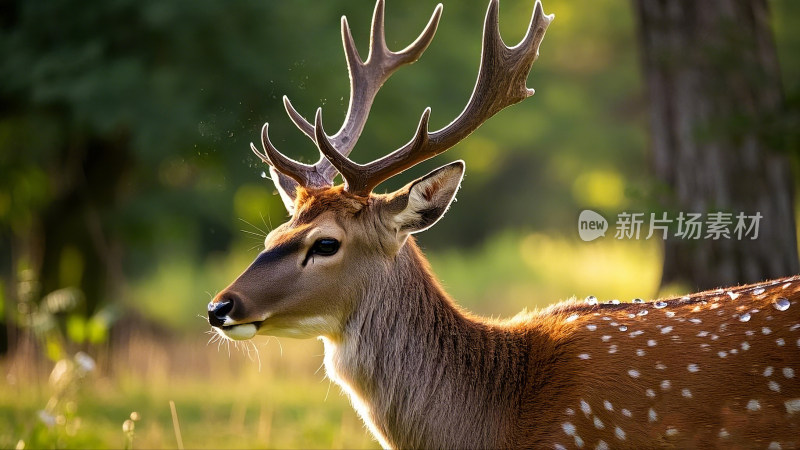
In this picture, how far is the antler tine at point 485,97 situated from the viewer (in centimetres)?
503

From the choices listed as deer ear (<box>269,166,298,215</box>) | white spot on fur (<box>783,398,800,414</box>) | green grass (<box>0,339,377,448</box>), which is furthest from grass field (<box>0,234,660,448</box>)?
white spot on fur (<box>783,398,800,414</box>)

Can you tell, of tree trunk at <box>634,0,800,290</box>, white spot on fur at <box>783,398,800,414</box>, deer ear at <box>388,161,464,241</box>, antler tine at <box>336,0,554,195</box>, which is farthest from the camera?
Answer: tree trunk at <box>634,0,800,290</box>

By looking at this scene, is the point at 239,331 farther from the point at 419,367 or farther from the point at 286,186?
the point at 286,186

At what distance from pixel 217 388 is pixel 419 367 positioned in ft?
21.0

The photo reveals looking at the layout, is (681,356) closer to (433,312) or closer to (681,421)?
(681,421)

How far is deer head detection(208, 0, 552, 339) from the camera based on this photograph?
4.77m

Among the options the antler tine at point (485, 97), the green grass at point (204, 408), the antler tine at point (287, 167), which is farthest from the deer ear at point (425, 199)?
the green grass at point (204, 408)

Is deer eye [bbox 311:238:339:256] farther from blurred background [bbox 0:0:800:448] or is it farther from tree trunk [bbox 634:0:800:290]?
tree trunk [bbox 634:0:800:290]

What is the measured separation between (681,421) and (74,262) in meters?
10.5

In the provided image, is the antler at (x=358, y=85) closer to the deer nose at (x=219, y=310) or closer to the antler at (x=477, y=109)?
the antler at (x=477, y=109)

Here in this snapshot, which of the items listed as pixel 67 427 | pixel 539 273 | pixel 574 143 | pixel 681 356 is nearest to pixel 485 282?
pixel 539 273

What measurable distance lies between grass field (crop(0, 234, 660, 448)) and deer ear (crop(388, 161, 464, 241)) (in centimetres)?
90

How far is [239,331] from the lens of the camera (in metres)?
4.71

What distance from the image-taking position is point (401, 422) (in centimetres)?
495
